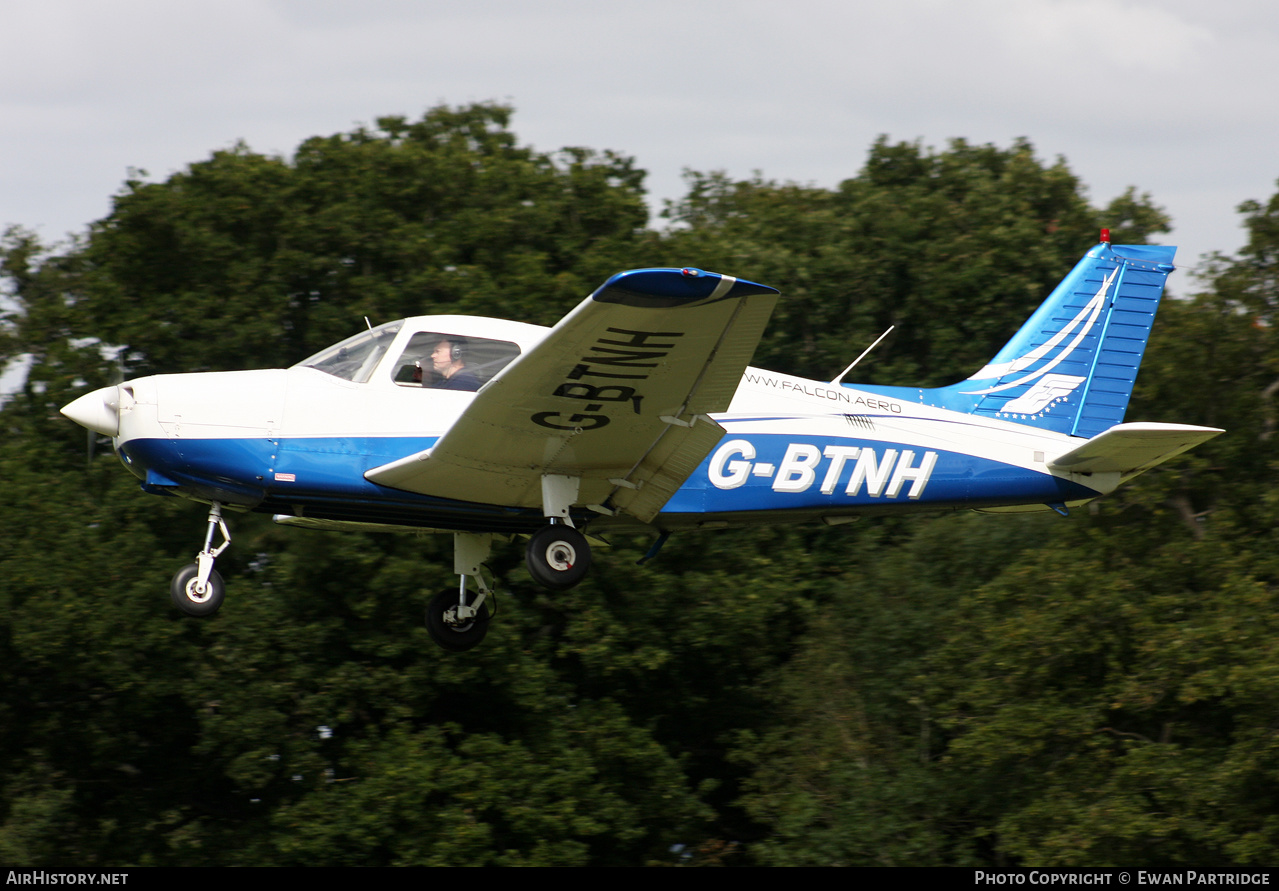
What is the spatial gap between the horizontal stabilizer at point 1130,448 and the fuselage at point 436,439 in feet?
0.44

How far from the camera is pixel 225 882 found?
9578 mm

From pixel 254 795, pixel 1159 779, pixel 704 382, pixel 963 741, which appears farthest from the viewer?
pixel 254 795

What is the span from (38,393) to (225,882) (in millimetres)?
8569

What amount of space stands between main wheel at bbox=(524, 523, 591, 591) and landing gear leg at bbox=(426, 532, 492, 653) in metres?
1.41

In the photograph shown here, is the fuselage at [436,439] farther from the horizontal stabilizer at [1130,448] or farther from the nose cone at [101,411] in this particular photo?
the horizontal stabilizer at [1130,448]

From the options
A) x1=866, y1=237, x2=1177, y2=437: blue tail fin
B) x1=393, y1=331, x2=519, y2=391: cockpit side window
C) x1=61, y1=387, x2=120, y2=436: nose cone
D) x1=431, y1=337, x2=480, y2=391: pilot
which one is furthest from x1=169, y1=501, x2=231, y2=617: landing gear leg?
x1=866, y1=237, x2=1177, y2=437: blue tail fin

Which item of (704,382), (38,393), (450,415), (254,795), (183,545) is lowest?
(254,795)

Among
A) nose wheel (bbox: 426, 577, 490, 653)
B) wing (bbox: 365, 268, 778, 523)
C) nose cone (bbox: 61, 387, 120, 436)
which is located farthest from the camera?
nose wheel (bbox: 426, 577, 490, 653)

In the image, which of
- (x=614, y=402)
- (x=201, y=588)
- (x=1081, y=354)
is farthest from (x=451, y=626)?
(x=1081, y=354)

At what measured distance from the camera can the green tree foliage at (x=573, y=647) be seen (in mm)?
13461

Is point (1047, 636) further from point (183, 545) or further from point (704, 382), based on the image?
point (183, 545)

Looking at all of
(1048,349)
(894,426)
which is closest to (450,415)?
(894,426)

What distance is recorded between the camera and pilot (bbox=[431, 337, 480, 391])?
973 cm

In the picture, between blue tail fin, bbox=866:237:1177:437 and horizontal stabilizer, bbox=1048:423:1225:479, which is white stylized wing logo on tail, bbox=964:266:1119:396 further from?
horizontal stabilizer, bbox=1048:423:1225:479
